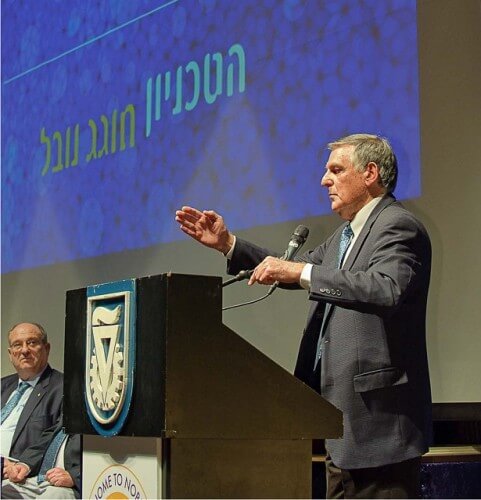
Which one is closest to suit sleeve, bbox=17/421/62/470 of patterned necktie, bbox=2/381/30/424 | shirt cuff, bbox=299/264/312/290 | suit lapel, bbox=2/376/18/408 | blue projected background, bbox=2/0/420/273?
patterned necktie, bbox=2/381/30/424

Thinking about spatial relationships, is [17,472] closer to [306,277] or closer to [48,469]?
[48,469]

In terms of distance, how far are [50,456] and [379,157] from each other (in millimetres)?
2236

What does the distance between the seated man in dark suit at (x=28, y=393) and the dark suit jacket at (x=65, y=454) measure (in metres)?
0.09

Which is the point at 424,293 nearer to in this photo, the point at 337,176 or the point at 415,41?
the point at 337,176

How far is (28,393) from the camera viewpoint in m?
4.63

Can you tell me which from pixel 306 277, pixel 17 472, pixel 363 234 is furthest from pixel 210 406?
pixel 17 472

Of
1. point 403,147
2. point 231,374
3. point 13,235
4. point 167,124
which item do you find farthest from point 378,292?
point 13,235

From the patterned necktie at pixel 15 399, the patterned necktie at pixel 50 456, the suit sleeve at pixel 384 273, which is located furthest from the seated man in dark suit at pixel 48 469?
the suit sleeve at pixel 384 273

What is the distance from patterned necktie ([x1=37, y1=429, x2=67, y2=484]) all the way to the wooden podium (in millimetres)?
2180

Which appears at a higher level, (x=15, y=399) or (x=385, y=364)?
(x=385, y=364)

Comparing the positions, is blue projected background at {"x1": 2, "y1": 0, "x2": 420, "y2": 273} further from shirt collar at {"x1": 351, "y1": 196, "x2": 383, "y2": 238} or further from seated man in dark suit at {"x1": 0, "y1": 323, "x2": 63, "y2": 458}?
shirt collar at {"x1": 351, "y1": 196, "x2": 383, "y2": 238}

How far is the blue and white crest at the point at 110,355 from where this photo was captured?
1973 mm

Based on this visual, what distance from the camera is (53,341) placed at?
489 cm

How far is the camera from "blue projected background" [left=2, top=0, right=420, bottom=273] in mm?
3318
